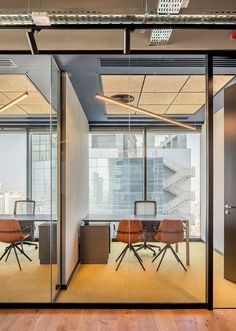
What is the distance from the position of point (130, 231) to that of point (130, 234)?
40 mm

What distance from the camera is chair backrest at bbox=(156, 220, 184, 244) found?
150 inches

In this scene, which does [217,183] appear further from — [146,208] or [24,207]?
[24,207]

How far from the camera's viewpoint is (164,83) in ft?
13.4

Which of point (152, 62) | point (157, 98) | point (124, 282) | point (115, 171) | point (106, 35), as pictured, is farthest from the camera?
point (157, 98)

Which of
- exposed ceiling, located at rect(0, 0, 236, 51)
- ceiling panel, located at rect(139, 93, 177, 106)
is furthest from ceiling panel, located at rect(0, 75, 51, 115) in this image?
ceiling panel, located at rect(139, 93, 177, 106)

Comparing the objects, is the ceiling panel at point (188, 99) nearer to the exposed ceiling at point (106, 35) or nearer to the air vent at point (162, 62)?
the air vent at point (162, 62)

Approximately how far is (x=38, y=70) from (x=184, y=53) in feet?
6.21

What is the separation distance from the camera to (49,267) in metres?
3.68

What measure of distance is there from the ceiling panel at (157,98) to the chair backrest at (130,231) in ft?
5.87

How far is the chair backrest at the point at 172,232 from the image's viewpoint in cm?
381

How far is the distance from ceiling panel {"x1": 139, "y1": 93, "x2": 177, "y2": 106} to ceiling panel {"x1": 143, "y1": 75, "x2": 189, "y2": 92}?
0.09 m

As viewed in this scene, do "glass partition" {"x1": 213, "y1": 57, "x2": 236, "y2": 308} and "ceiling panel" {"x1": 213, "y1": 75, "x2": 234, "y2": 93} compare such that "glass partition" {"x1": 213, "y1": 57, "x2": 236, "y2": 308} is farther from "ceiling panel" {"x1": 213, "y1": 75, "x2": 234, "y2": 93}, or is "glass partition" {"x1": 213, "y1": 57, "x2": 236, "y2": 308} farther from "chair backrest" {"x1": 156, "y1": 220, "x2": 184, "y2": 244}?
Result: "chair backrest" {"x1": 156, "y1": 220, "x2": 184, "y2": 244}

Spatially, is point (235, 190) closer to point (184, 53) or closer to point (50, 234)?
point (184, 53)

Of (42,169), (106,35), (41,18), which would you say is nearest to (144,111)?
(106,35)
